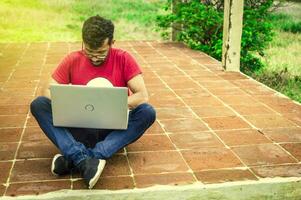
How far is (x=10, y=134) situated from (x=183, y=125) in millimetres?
1746

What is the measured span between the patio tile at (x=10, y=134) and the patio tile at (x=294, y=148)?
2.52 metres

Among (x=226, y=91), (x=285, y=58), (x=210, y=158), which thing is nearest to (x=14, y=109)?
(x=210, y=158)

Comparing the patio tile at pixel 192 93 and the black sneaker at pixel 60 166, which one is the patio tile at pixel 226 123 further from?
the black sneaker at pixel 60 166

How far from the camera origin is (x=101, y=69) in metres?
4.20

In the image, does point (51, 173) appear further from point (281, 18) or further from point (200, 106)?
point (281, 18)

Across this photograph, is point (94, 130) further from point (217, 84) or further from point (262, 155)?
point (217, 84)

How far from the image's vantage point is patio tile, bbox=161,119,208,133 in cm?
514

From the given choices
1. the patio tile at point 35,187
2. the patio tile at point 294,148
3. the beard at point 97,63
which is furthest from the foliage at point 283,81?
the patio tile at point 35,187

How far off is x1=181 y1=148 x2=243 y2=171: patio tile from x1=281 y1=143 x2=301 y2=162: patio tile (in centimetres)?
54

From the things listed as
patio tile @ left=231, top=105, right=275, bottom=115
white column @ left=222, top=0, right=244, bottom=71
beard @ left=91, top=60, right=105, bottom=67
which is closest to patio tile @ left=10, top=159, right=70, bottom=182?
beard @ left=91, top=60, right=105, bottom=67

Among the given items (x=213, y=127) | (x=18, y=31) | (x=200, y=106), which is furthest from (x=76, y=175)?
(x=18, y=31)

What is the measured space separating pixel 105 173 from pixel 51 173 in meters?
0.43

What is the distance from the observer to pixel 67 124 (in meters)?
3.95

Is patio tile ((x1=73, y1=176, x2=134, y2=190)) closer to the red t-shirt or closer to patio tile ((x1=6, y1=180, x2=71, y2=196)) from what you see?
patio tile ((x1=6, y1=180, x2=71, y2=196))
